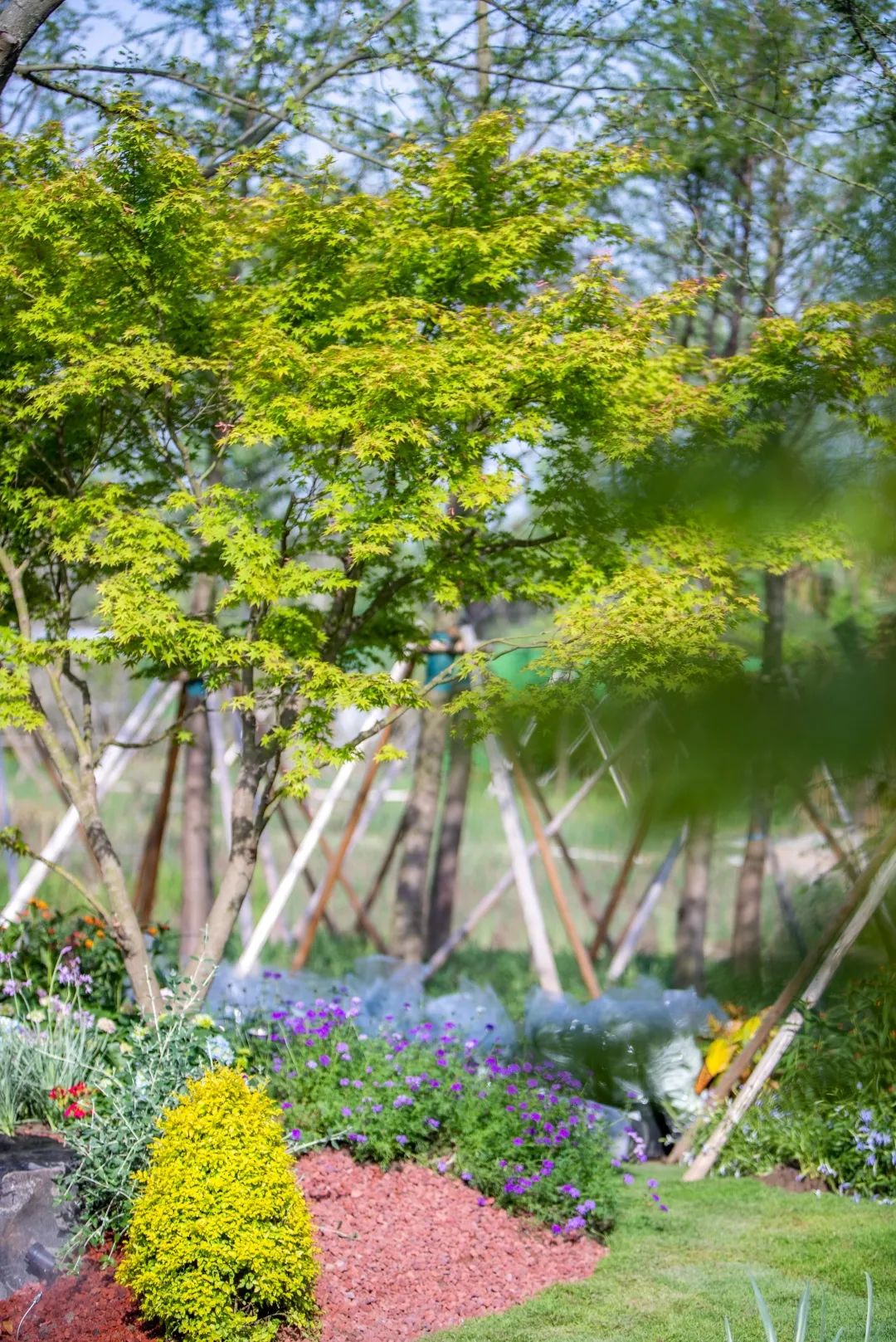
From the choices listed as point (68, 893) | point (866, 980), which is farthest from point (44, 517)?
point (68, 893)

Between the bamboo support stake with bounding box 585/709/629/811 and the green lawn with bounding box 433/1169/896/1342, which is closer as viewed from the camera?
the bamboo support stake with bounding box 585/709/629/811

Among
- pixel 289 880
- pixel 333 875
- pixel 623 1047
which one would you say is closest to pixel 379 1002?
pixel 289 880

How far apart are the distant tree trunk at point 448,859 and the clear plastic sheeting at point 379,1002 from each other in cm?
256

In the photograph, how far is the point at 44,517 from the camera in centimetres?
548

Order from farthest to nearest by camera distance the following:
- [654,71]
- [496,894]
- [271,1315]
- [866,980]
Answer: [496,894]
[654,71]
[271,1315]
[866,980]

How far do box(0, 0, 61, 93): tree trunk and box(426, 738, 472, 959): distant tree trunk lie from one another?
19.3ft

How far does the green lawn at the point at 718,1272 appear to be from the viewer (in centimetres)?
374

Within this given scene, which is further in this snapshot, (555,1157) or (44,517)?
(44,517)

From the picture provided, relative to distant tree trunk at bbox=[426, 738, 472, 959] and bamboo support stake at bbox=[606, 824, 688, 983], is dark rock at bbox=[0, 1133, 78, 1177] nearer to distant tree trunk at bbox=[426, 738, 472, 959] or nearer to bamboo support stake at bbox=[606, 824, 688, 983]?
bamboo support stake at bbox=[606, 824, 688, 983]

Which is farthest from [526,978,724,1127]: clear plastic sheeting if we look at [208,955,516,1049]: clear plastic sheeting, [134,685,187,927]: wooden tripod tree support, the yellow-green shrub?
[134,685,187,927]: wooden tripod tree support

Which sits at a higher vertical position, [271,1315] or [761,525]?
[761,525]

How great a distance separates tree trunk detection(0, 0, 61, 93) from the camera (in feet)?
16.3

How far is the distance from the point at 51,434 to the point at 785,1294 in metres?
4.54

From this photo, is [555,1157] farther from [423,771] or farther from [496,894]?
[423,771]
